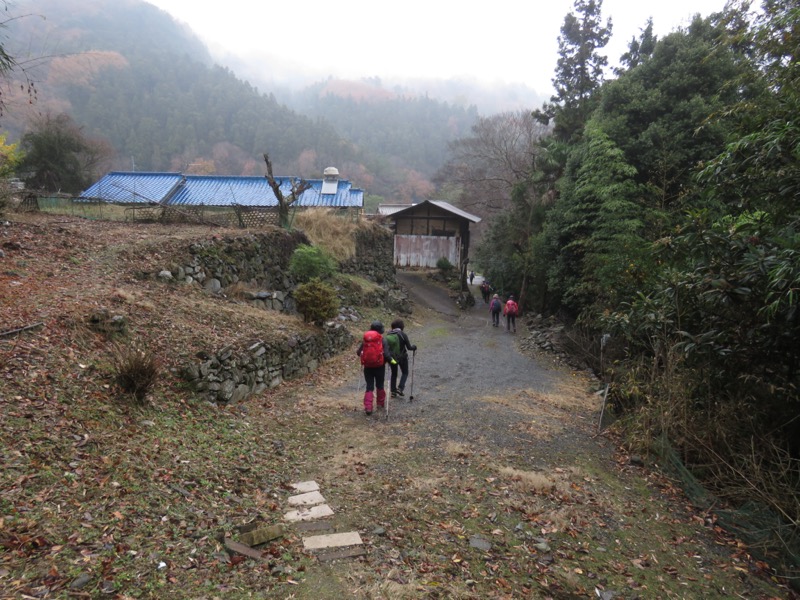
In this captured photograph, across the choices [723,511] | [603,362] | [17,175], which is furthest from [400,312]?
[17,175]

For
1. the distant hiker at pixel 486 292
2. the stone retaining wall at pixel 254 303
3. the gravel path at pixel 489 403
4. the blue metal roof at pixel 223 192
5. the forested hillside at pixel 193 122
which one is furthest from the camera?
the forested hillside at pixel 193 122

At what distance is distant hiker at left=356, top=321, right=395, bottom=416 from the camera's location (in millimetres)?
7938

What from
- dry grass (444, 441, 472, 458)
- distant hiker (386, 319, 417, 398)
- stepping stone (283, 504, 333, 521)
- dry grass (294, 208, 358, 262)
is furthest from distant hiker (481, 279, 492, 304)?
stepping stone (283, 504, 333, 521)

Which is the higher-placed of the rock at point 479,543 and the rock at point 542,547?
the rock at point 479,543

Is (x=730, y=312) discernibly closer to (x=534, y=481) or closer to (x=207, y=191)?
(x=534, y=481)

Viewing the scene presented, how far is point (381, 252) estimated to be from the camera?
25.2 metres

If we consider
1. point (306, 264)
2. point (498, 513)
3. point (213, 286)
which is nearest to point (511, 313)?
point (306, 264)

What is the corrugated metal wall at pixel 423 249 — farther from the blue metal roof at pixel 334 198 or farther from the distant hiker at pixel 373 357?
the distant hiker at pixel 373 357

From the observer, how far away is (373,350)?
7930mm

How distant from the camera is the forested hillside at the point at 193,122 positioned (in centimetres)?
5444

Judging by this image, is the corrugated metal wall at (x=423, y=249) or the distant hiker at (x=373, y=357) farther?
the corrugated metal wall at (x=423, y=249)

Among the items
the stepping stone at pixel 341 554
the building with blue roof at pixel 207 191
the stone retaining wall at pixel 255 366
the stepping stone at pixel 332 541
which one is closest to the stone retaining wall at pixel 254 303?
the stone retaining wall at pixel 255 366

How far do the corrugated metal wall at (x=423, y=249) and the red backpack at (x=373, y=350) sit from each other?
21812 millimetres

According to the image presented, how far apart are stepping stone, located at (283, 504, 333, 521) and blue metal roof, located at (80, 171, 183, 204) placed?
21.5 m
